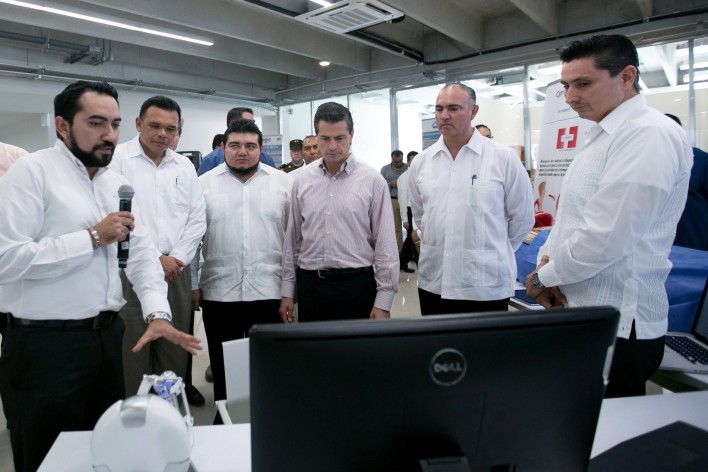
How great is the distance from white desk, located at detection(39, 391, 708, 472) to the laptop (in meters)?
0.17

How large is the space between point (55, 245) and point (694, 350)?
227cm

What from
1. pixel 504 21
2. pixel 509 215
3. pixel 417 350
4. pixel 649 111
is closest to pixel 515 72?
pixel 504 21

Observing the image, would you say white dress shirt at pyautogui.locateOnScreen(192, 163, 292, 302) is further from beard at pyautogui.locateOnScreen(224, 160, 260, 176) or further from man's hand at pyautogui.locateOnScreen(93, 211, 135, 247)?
man's hand at pyautogui.locateOnScreen(93, 211, 135, 247)

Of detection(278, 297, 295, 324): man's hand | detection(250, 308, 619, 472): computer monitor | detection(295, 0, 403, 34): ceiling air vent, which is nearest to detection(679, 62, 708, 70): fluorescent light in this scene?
detection(295, 0, 403, 34): ceiling air vent

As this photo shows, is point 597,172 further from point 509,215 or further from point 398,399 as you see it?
point 398,399

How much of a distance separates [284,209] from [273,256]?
0.88 ft

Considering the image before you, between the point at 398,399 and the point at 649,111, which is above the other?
the point at 649,111

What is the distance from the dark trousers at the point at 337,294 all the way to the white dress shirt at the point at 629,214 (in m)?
0.97

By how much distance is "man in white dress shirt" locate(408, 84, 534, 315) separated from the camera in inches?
87.9

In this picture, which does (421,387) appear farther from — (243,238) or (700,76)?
(700,76)

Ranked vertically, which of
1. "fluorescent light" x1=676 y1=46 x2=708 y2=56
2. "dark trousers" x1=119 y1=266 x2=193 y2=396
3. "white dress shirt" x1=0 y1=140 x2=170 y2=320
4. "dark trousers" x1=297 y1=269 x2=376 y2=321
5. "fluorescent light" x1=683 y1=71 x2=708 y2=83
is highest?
"fluorescent light" x1=676 y1=46 x2=708 y2=56

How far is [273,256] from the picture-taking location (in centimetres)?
251

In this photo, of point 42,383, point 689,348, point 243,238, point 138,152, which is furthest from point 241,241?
point 689,348

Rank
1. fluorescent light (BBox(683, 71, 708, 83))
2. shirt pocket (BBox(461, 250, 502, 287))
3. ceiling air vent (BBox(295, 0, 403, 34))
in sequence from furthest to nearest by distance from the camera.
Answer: fluorescent light (BBox(683, 71, 708, 83)) → ceiling air vent (BBox(295, 0, 403, 34)) → shirt pocket (BBox(461, 250, 502, 287))
